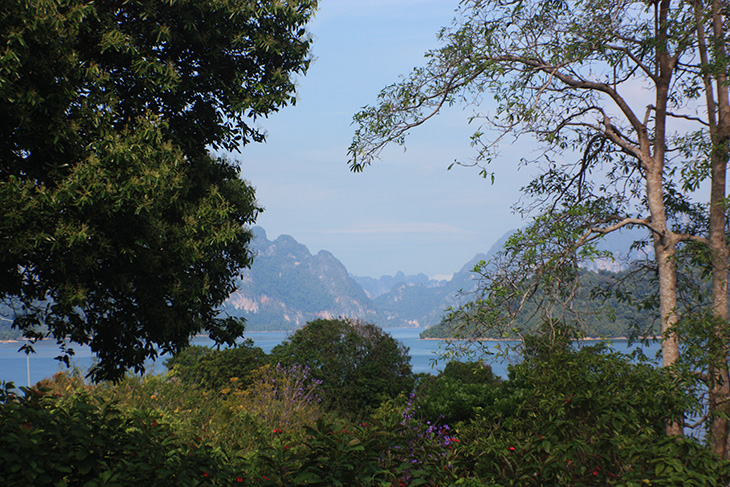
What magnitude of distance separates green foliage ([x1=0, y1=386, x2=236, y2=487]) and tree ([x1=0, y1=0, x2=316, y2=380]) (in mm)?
1375

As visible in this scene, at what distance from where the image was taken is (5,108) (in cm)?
568

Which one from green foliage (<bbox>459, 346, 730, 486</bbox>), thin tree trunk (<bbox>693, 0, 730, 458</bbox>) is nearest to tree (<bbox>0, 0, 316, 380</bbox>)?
green foliage (<bbox>459, 346, 730, 486</bbox>)

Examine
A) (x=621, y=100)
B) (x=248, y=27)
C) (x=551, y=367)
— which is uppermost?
(x=248, y=27)

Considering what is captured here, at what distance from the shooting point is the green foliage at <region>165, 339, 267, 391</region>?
16.0m

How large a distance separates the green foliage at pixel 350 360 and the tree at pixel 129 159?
27.6 ft

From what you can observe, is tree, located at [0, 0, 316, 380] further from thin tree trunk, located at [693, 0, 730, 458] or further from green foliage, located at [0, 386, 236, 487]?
thin tree trunk, located at [693, 0, 730, 458]

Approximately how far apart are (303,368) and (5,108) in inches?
459

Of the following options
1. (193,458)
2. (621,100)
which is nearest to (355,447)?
(193,458)

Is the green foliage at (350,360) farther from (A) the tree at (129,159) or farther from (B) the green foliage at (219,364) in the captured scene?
(A) the tree at (129,159)

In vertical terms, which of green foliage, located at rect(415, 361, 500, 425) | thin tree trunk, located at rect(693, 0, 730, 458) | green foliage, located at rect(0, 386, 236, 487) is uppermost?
thin tree trunk, located at rect(693, 0, 730, 458)

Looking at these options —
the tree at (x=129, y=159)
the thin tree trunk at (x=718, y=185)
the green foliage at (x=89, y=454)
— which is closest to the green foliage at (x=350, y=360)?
the tree at (x=129, y=159)

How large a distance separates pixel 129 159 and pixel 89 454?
115 inches

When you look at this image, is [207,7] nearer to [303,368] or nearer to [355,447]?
[355,447]

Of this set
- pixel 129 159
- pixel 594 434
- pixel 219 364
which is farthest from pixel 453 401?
pixel 219 364
